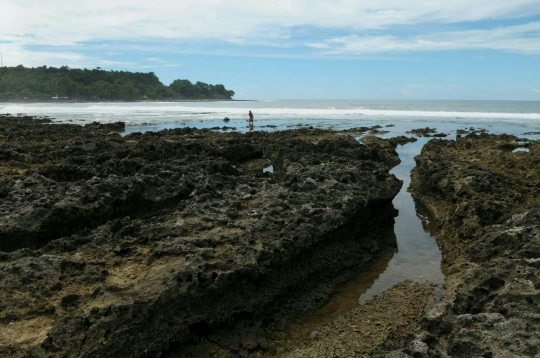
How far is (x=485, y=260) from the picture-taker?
6066 mm

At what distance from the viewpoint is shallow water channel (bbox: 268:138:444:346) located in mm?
5516

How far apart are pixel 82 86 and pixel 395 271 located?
110m

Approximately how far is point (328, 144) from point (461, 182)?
7575 millimetres

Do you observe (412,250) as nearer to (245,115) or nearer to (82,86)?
(245,115)

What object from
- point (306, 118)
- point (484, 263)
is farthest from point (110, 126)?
point (484, 263)

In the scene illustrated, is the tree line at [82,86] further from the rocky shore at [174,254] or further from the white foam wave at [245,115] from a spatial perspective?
the rocky shore at [174,254]

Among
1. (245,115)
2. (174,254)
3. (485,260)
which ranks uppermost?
(245,115)

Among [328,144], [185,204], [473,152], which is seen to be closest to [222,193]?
[185,204]

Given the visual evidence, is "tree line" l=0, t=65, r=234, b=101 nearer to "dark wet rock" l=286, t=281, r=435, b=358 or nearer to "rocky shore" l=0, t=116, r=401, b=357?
"rocky shore" l=0, t=116, r=401, b=357

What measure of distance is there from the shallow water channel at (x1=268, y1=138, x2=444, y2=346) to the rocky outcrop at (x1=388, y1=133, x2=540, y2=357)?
30 centimetres

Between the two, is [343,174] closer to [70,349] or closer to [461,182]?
[461,182]

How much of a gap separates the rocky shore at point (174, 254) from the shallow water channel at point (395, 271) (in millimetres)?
190

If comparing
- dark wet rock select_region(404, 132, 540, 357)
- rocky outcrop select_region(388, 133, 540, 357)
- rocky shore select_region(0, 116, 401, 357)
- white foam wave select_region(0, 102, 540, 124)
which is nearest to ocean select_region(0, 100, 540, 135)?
white foam wave select_region(0, 102, 540, 124)

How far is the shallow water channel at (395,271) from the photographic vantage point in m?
5.52
